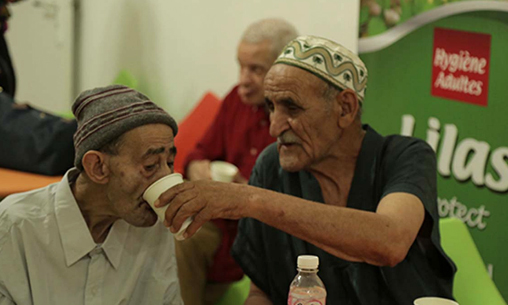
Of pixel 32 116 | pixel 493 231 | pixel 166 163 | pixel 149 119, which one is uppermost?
pixel 149 119

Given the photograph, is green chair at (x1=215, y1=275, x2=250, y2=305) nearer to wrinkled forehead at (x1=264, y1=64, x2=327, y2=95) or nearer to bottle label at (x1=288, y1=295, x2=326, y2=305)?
wrinkled forehead at (x1=264, y1=64, x2=327, y2=95)

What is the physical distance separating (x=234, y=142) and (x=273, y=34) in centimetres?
55

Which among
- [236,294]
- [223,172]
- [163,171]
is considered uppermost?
[163,171]

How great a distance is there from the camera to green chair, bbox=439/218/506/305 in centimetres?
224

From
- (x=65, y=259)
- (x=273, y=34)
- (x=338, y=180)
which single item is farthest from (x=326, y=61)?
(x=273, y=34)

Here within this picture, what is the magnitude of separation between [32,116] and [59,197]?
1876 millimetres

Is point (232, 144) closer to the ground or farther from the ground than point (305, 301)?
closer to the ground

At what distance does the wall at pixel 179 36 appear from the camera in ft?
12.7

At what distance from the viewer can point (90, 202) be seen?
71.1 inches

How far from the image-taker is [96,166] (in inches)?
68.6

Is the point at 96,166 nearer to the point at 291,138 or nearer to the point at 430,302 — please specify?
the point at 291,138

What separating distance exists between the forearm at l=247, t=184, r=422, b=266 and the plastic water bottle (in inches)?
8.1

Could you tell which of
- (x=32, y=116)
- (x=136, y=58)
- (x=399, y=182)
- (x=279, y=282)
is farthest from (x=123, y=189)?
(x=136, y=58)

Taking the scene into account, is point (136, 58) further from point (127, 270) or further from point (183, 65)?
point (127, 270)
